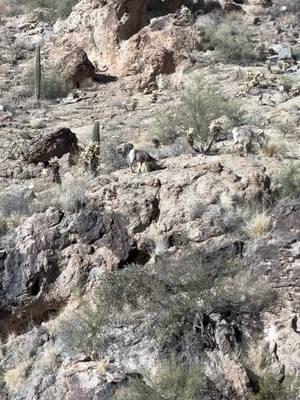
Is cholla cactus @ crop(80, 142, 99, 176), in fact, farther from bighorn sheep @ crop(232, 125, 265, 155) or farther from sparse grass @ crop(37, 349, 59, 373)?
sparse grass @ crop(37, 349, 59, 373)

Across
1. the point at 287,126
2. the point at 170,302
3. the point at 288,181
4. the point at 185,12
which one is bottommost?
the point at 170,302

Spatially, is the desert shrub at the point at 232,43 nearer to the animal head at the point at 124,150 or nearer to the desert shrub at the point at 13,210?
the animal head at the point at 124,150

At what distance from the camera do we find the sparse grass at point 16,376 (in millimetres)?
8141

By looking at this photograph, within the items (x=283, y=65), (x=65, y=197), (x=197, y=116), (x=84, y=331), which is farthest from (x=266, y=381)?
(x=283, y=65)

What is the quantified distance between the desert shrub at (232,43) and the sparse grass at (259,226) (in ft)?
45.3

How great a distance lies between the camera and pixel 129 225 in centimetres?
976

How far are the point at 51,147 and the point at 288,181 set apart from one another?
22.5ft

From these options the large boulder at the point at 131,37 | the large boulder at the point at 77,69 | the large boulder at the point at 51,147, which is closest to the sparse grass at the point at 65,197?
the large boulder at the point at 51,147

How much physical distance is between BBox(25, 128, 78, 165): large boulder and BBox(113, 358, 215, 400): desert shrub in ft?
29.2

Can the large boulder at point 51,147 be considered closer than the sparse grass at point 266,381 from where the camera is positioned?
No

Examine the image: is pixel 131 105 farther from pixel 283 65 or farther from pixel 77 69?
pixel 283 65

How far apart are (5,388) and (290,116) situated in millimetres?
9526

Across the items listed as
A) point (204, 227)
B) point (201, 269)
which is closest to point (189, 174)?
point (204, 227)

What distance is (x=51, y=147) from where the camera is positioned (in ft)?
49.8
